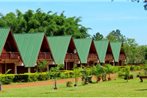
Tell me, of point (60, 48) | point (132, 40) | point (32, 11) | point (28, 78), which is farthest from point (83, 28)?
point (28, 78)

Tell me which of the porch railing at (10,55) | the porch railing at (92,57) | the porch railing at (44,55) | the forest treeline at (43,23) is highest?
the forest treeline at (43,23)

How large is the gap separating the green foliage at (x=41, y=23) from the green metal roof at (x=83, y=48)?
17.8 meters

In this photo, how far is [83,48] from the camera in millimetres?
73625

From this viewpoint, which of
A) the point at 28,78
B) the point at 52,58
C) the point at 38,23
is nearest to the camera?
the point at 28,78

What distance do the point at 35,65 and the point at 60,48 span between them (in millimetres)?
8572

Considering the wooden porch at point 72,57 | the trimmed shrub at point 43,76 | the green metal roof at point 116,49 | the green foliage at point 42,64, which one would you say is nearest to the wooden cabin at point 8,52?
the green foliage at point 42,64

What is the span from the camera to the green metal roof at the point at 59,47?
210ft

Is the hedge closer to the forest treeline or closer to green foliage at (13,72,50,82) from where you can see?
green foliage at (13,72,50,82)

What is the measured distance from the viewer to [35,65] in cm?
5731

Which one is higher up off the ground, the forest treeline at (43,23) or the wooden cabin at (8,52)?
the forest treeline at (43,23)

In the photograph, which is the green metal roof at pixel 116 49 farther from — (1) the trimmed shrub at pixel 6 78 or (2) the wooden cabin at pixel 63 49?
(1) the trimmed shrub at pixel 6 78

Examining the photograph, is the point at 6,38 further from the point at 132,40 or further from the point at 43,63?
the point at 132,40

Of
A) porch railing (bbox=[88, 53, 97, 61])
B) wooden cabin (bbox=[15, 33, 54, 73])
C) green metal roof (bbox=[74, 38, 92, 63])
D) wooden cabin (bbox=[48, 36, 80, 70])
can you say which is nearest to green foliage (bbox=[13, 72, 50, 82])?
wooden cabin (bbox=[15, 33, 54, 73])

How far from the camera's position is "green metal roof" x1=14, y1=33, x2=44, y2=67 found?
56.5 metres
